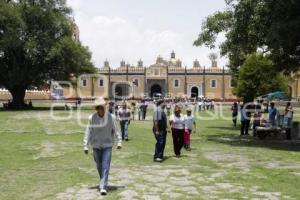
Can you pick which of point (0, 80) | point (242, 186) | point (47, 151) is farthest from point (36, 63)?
point (242, 186)

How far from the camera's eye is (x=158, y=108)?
1410cm

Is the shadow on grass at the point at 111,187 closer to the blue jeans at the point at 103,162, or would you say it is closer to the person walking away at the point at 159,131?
the blue jeans at the point at 103,162

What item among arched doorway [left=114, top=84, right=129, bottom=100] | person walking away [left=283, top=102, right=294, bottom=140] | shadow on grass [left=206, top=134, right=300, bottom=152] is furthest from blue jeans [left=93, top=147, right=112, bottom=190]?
arched doorway [left=114, top=84, right=129, bottom=100]

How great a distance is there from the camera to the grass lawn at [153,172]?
9.46 m

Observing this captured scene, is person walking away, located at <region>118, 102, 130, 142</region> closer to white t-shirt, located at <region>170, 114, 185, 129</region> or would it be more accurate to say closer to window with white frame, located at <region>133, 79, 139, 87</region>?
white t-shirt, located at <region>170, 114, 185, 129</region>

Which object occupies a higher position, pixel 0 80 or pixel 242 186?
pixel 0 80

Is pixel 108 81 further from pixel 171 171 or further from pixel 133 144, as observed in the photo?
pixel 171 171

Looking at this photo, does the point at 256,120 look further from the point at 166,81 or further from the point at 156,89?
the point at 156,89

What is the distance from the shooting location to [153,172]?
1181 centimetres

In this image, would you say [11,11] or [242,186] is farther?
[11,11]

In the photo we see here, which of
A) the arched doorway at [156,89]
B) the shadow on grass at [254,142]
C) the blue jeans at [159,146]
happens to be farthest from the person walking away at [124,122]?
the arched doorway at [156,89]

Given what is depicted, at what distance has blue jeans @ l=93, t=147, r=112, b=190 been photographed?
937cm

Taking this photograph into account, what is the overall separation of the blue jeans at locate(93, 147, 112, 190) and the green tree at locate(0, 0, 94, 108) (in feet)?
127

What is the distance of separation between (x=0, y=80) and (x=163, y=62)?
5463cm
